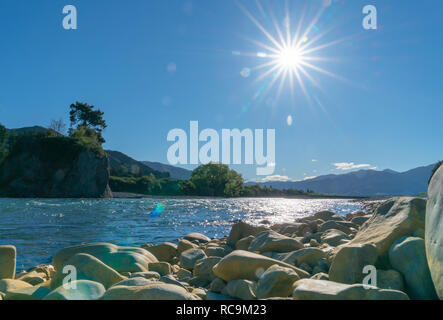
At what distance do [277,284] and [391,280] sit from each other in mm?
1221

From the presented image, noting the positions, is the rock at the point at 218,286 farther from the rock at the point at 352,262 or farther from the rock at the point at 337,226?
the rock at the point at 337,226

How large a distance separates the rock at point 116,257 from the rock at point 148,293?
2184mm

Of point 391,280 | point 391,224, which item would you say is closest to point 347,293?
point 391,280

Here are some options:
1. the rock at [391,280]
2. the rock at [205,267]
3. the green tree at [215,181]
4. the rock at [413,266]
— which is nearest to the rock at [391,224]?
the rock at [413,266]

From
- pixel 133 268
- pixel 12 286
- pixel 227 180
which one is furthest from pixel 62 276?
pixel 227 180

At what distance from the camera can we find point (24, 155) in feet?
187

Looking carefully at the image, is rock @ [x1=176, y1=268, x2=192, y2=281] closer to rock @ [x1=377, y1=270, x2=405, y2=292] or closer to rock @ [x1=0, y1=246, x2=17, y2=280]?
rock @ [x1=0, y1=246, x2=17, y2=280]

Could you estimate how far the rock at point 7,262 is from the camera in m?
5.15

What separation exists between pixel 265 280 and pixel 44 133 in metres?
70.8

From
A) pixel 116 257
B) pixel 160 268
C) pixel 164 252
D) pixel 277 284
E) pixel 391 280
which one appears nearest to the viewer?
pixel 391 280

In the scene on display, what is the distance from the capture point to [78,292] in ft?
10.3

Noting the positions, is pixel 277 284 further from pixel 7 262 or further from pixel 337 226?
pixel 337 226

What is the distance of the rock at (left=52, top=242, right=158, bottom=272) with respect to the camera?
5309 millimetres
